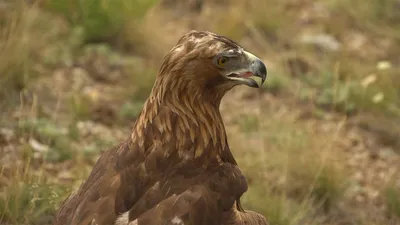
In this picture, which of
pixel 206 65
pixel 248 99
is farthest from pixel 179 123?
pixel 248 99

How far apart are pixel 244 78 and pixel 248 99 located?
3.85 meters

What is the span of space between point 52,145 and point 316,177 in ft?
6.51

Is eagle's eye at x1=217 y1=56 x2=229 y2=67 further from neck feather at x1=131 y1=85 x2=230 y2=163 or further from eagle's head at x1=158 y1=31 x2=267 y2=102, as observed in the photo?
neck feather at x1=131 y1=85 x2=230 y2=163

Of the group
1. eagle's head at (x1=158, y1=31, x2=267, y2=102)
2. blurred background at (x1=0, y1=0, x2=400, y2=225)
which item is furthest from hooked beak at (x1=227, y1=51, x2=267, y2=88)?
blurred background at (x1=0, y1=0, x2=400, y2=225)

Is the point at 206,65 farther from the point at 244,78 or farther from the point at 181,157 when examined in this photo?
the point at 181,157

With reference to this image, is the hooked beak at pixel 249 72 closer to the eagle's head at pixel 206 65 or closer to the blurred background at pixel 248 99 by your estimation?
the eagle's head at pixel 206 65

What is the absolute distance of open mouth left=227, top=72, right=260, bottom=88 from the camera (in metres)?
3.71

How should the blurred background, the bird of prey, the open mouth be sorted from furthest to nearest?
the blurred background, the open mouth, the bird of prey

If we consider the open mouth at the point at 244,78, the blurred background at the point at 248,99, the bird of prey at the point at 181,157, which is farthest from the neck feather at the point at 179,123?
the blurred background at the point at 248,99

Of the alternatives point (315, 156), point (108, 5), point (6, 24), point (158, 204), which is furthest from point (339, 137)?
point (158, 204)

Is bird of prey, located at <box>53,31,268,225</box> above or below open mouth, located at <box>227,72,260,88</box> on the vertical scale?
below

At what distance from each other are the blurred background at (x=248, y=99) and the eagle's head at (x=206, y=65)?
1487 mm

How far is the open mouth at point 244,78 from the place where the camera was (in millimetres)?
3715

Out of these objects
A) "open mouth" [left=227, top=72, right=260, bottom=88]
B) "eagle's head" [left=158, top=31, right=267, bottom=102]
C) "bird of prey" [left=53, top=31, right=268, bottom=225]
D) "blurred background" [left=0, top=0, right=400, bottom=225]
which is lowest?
"blurred background" [left=0, top=0, right=400, bottom=225]
